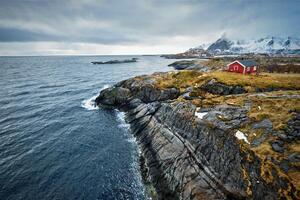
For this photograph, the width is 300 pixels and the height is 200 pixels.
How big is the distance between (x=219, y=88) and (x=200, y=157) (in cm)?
2511

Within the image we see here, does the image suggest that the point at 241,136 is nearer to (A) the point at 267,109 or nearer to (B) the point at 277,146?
(B) the point at 277,146

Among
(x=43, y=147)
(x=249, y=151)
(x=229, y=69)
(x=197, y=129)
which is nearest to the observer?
(x=249, y=151)

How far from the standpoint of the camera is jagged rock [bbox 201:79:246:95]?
4556cm

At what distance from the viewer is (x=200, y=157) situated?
25969 millimetres

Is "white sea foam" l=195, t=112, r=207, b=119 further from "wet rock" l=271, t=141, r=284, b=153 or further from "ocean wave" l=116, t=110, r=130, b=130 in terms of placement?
"ocean wave" l=116, t=110, r=130, b=130

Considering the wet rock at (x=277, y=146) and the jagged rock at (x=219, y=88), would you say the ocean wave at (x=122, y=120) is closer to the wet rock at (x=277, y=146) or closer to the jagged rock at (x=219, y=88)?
the jagged rock at (x=219, y=88)

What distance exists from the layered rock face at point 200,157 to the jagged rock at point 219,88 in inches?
474

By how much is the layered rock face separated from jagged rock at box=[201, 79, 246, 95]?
12032 millimetres

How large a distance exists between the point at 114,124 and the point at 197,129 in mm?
24223

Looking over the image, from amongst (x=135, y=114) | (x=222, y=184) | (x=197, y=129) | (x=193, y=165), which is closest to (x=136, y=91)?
(x=135, y=114)

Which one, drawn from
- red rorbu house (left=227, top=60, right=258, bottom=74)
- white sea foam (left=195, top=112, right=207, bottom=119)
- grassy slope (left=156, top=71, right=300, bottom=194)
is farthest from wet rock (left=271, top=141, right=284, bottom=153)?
red rorbu house (left=227, top=60, right=258, bottom=74)

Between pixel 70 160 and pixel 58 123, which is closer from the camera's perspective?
pixel 70 160

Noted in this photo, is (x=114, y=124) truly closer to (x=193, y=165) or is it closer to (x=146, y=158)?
(x=146, y=158)

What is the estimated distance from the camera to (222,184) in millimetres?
21812
